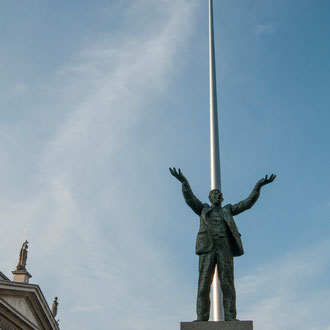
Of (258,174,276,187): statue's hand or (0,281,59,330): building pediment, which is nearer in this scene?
(258,174,276,187): statue's hand

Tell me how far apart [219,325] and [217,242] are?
66.4 inches

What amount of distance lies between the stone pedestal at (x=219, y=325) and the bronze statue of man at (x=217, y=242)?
0.44 meters

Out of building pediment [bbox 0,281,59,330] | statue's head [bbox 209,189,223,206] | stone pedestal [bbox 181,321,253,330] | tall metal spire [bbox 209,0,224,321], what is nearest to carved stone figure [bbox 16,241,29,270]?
building pediment [bbox 0,281,59,330]

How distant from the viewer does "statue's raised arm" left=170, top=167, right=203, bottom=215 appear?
9.98m

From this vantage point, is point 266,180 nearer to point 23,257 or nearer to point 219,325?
point 219,325

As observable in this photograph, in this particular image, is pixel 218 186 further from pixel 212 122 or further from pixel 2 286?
pixel 2 286

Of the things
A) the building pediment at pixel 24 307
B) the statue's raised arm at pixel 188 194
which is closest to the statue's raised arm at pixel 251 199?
the statue's raised arm at pixel 188 194

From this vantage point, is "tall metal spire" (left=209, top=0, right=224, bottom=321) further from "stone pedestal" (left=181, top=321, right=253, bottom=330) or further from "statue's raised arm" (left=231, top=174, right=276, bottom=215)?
"stone pedestal" (left=181, top=321, right=253, bottom=330)

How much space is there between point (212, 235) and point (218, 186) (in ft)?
36.3

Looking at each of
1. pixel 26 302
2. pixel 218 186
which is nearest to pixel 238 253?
pixel 218 186

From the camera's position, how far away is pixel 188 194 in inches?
393

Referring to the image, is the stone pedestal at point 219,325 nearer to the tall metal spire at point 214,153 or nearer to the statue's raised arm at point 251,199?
the statue's raised arm at point 251,199

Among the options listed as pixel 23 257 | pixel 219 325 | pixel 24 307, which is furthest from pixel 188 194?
pixel 23 257

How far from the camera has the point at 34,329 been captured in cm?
3569
